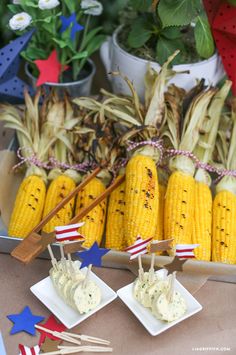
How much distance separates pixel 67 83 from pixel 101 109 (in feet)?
1.02

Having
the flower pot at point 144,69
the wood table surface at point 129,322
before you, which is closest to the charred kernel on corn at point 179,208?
the wood table surface at point 129,322

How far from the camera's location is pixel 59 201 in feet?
4.16

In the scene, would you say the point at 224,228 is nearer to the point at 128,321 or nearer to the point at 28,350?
the point at 128,321

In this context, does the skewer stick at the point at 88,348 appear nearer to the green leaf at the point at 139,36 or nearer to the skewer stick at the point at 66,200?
the skewer stick at the point at 66,200

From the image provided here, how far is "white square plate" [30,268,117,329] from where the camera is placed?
99 centimetres

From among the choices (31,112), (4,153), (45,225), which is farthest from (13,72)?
(45,225)

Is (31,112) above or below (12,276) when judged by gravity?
above

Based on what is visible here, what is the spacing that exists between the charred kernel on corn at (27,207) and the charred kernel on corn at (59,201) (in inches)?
0.9

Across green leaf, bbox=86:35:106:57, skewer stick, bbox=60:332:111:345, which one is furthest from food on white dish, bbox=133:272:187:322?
green leaf, bbox=86:35:106:57

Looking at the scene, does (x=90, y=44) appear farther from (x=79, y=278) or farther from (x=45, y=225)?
(x=79, y=278)

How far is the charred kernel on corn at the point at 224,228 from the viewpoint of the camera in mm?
1149

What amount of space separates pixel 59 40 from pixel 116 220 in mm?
653

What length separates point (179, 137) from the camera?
1.36 metres

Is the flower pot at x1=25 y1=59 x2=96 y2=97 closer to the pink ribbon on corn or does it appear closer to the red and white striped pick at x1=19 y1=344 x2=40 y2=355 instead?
the pink ribbon on corn
